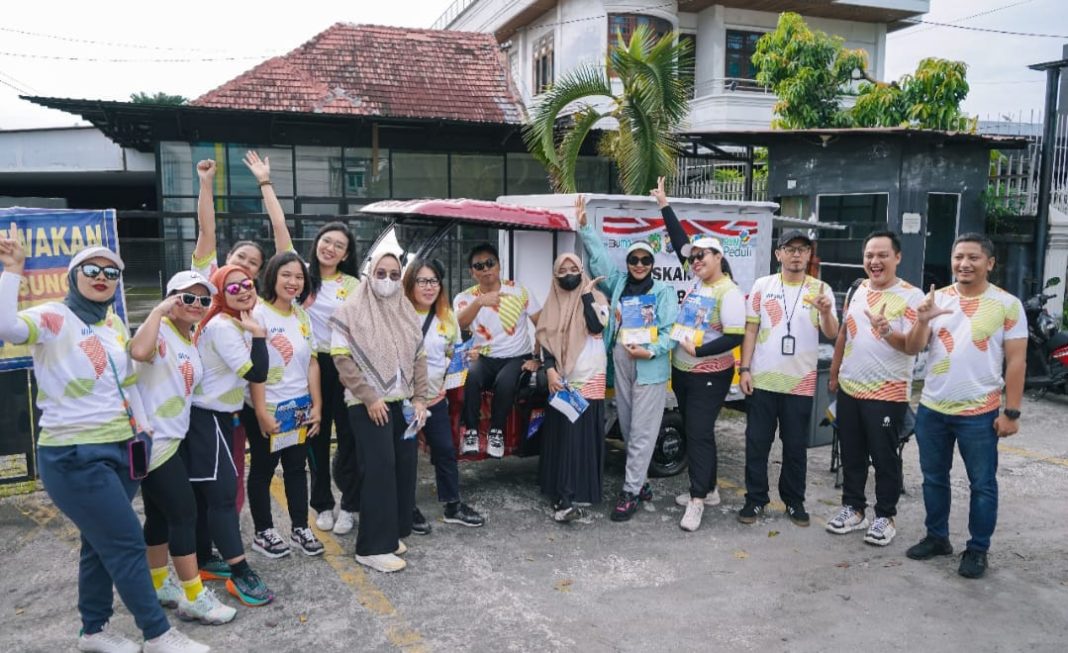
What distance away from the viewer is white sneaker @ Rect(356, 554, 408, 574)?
4.67 m

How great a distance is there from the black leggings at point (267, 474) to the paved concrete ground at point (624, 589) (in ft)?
0.91

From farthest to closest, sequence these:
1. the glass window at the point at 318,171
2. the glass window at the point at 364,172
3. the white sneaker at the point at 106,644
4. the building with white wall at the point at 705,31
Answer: the building with white wall at the point at 705,31
the glass window at the point at 364,172
the glass window at the point at 318,171
the white sneaker at the point at 106,644

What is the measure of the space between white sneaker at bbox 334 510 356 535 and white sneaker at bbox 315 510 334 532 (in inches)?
2.7

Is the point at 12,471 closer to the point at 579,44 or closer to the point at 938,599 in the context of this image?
the point at 938,599

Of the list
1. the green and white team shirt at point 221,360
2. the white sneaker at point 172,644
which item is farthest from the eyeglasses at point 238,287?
the white sneaker at point 172,644

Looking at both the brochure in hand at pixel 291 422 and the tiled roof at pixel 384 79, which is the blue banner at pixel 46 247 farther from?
the tiled roof at pixel 384 79

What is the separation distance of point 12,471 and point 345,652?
4.14 m

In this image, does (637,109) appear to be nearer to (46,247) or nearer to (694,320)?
(694,320)

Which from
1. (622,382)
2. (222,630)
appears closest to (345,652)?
(222,630)

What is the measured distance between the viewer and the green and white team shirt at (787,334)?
5309 mm

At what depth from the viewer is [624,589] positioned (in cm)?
453

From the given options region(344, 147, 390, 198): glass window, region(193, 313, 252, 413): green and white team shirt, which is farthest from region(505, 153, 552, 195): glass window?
region(193, 313, 252, 413): green and white team shirt

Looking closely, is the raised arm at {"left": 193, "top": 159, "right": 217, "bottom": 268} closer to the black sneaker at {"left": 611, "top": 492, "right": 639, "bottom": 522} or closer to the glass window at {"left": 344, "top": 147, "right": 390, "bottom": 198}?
the black sneaker at {"left": 611, "top": 492, "right": 639, "bottom": 522}

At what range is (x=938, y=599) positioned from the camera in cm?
441
